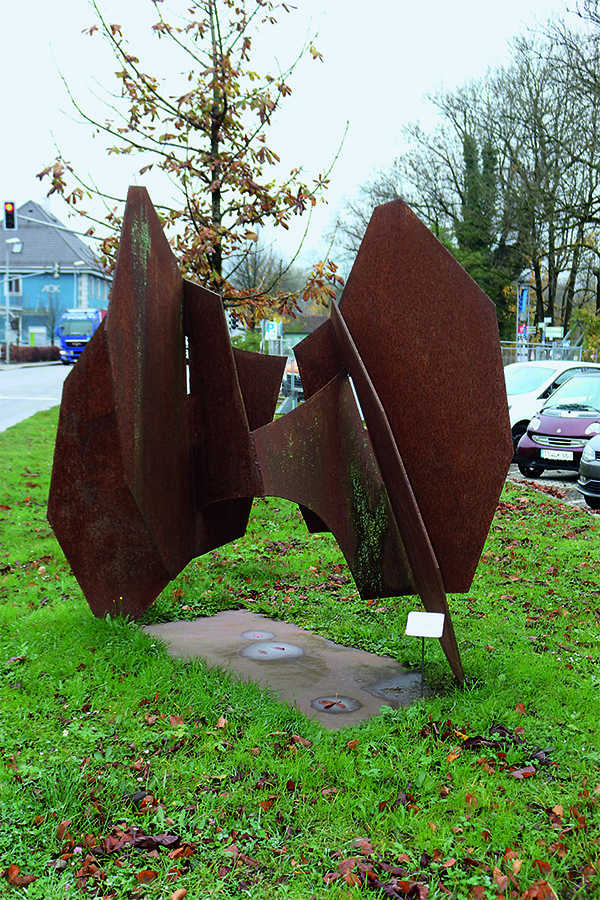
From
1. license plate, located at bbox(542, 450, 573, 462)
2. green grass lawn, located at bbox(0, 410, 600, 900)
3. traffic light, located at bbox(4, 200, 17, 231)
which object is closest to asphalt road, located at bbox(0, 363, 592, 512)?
license plate, located at bbox(542, 450, 573, 462)

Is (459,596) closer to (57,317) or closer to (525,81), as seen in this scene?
(525,81)

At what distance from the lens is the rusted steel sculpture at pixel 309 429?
4652mm

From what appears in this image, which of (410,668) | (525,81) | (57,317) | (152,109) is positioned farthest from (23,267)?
(410,668)

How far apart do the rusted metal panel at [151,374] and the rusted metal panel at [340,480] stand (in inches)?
24.4

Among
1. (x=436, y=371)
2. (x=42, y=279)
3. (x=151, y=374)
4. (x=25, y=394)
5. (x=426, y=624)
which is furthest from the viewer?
(x=42, y=279)

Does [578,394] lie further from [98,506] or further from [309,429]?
[98,506]

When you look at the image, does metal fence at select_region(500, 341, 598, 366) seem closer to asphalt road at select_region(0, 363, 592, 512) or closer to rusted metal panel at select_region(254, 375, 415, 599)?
asphalt road at select_region(0, 363, 592, 512)

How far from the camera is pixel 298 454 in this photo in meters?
5.15

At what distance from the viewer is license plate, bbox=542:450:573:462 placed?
12854 mm

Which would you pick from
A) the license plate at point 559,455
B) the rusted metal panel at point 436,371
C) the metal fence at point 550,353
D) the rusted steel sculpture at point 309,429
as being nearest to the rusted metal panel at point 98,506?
the rusted steel sculpture at point 309,429

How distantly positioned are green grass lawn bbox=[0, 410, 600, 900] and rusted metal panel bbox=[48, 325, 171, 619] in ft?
0.83

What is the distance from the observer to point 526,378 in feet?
52.8

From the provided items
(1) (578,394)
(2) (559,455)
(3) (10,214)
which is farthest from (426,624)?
(3) (10,214)

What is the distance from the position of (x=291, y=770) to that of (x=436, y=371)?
7.32 ft
